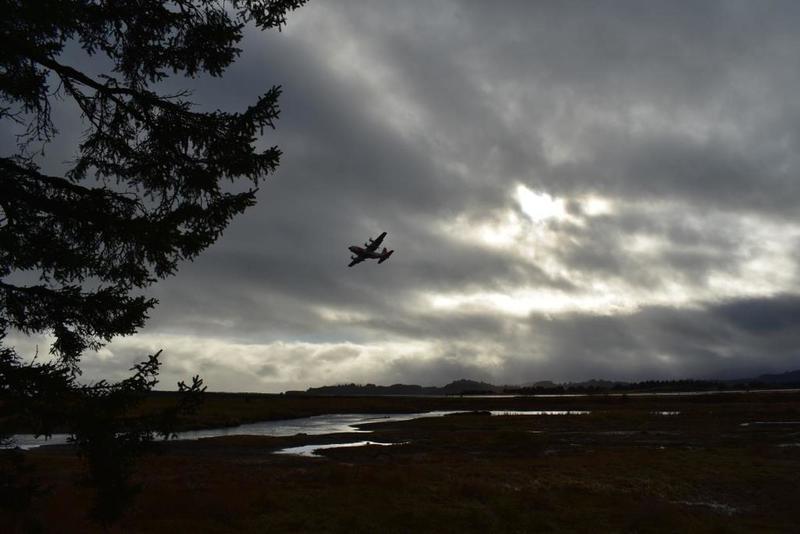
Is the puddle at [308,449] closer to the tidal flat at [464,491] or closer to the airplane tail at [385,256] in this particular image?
the tidal flat at [464,491]

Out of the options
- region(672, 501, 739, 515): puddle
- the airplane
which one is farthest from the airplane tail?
region(672, 501, 739, 515): puddle

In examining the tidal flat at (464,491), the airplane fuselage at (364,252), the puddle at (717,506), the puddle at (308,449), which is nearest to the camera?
the tidal flat at (464,491)

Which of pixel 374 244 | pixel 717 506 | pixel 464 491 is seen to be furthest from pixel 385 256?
pixel 717 506

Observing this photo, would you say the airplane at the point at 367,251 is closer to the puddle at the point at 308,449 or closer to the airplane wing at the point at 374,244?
the airplane wing at the point at 374,244

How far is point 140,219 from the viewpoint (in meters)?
9.21

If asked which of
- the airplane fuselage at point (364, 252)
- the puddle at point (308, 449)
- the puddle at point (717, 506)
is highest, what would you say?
the airplane fuselage at point (364, 252)

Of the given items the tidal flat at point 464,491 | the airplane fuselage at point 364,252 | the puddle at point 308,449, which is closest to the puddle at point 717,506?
the tidal flat at point 464,491

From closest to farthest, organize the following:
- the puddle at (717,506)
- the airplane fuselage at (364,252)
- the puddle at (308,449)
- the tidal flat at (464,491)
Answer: the tidal flat at (464,491)
the puddle at (717,506)
the puddle at (308,449)
the airplane fuselage at (364,252)

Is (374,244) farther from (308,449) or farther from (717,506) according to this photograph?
(717,506)

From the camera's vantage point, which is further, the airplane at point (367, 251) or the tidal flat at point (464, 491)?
the airplane at point (367, 251)

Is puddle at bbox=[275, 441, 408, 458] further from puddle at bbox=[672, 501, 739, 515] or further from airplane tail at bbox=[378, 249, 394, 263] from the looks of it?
puddle at bbox=[672, 501, 739, 515]

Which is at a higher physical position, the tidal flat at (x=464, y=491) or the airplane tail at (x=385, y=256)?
the airplane tail at (x=385, y=256)

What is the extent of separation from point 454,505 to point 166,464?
1870 cm

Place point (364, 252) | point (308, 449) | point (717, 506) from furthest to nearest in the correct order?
point (364, 252), point (308, 449), point (717, 506)
